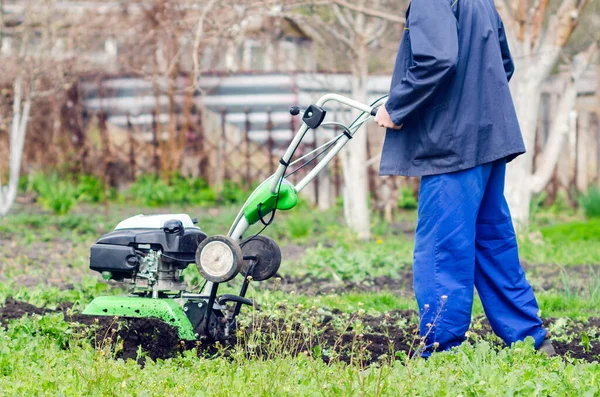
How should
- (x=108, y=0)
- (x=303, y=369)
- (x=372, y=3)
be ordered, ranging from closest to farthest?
(x=303, y=369), (x=372, y=3), (x=108, y=0)

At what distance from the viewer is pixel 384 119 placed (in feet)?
14.1

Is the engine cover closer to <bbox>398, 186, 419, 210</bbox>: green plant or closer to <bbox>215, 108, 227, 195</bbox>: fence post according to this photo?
<bbox>398, 186, 419, 210</bbox>: green plant

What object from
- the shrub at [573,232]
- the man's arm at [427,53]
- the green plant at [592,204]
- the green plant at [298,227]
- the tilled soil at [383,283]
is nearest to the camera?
the man's arm at [427,53]

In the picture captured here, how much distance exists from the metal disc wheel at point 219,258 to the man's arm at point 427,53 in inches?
37.4

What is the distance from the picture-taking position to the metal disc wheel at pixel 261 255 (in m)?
4.49

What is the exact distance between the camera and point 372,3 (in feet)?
36.6

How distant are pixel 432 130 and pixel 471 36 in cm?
48

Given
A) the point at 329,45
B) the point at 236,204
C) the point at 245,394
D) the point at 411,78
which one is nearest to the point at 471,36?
the point at 411,78

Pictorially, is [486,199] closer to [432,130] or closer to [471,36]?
[432,130]

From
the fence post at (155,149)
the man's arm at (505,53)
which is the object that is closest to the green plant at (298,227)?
the fence post at (155,149)

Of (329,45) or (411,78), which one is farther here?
(329,45)

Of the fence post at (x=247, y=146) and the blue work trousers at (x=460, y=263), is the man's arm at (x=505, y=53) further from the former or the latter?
the fence post at (x=247, y=146)

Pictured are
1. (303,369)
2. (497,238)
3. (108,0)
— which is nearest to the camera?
(303,369)

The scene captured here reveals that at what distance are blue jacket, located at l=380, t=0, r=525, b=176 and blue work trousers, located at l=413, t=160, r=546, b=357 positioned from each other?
11 cm
